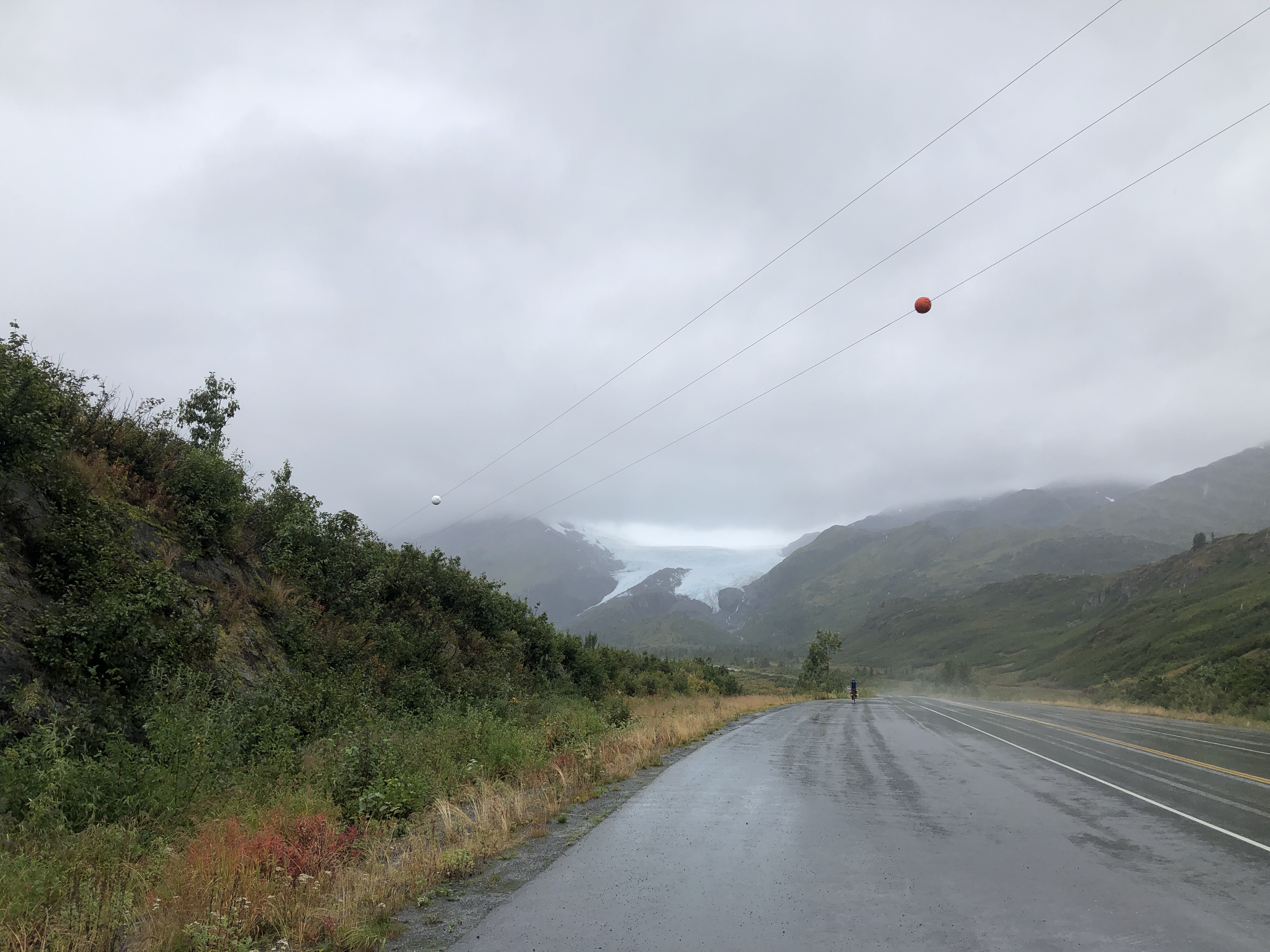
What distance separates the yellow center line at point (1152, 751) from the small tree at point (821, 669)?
142ft

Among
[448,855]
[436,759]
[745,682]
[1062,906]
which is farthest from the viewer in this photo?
[745,682]

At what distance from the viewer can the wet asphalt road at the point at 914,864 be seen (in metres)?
5.66

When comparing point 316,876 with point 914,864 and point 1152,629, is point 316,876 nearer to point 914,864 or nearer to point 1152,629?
point 914,864

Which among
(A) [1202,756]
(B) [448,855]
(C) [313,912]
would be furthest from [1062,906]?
(A) [1202,756]

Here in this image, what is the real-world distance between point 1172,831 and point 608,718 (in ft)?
56.2

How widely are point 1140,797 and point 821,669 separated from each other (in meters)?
70.2

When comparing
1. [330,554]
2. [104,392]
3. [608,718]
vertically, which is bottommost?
[608,718]

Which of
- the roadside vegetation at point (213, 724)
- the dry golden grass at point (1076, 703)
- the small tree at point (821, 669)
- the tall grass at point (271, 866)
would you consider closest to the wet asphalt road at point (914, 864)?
the tall grass at point (271, 866)

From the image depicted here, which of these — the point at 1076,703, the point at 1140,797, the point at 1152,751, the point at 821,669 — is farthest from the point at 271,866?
the point at 821,669

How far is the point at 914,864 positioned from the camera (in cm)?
762

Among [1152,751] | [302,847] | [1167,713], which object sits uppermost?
[302,847]

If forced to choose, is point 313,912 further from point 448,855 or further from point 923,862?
point 923,862

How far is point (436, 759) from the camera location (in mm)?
12328

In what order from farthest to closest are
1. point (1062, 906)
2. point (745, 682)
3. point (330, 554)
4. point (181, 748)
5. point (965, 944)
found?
point (745, 682), point (330, 554), point (181, 748), point (1062, 906), point (965, 944)
